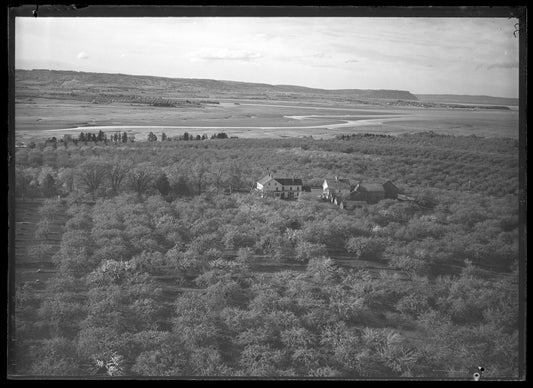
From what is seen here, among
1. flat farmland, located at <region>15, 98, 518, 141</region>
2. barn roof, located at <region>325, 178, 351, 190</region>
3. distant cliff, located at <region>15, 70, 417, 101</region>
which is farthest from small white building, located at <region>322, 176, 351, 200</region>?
distant cliff, located at <region>15, 70, 417, 101</region>

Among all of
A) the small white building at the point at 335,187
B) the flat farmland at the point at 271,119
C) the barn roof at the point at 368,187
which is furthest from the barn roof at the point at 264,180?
the barn roof at the point at 368,187

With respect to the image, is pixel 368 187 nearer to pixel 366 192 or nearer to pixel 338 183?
pixel 366 192

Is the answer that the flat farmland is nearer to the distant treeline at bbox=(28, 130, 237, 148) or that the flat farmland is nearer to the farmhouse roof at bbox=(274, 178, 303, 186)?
the distant treeline at bbox=(28, 130, 237, 148)

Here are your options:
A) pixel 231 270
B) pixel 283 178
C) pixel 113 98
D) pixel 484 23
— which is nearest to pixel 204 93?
pixel 113 98

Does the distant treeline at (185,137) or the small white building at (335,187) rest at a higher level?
the distant treeline at (185,137)

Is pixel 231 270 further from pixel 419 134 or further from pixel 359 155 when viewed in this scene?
pixel 419 134

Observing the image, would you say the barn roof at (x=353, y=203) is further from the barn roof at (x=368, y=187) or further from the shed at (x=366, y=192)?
the barn roof at (x=368, y=187)
